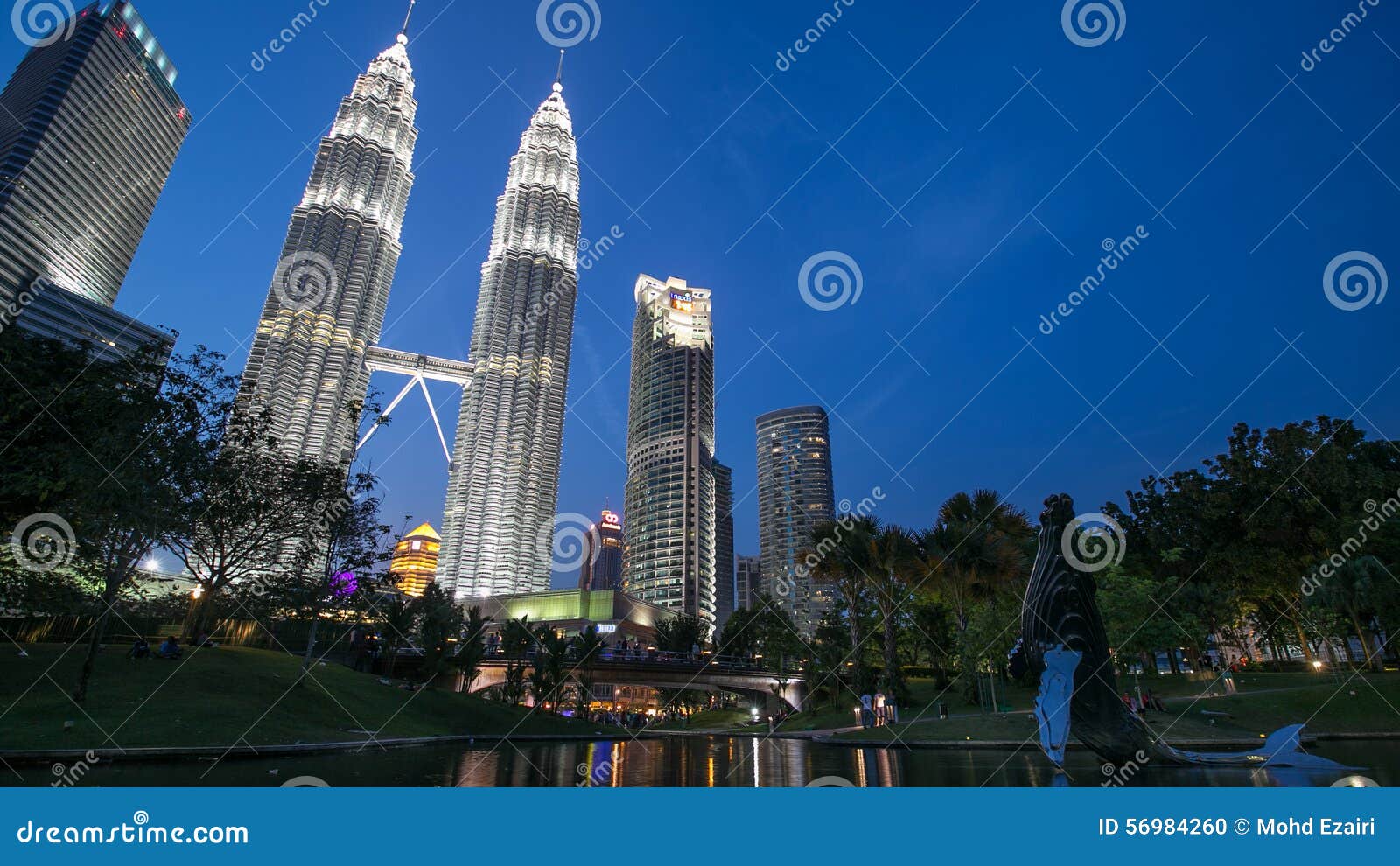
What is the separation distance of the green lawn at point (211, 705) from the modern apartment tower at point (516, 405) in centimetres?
12533

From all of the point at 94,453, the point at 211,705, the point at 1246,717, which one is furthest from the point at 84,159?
the point at 1246,717

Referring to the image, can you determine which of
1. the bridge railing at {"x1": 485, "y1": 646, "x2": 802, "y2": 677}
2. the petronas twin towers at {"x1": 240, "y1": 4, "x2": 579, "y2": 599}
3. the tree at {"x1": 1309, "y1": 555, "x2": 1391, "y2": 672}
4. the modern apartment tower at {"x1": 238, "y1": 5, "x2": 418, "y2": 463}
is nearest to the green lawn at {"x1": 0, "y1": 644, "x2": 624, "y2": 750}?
the bridge railing at {"x1": 485, "y1": 646, "x2": 802, "y2": 677}

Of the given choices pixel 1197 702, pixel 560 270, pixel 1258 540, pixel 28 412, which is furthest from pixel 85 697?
pixel 560 270

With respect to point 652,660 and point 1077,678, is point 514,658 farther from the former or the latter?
point 1077,678

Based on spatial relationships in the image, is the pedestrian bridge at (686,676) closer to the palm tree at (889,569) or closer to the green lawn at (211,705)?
the green lawn at (211,705)

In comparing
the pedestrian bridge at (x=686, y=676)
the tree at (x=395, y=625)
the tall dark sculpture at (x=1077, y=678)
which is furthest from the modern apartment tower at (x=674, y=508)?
the tall dark sculpture at (x=1077, y=678)

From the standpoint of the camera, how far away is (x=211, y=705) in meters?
23.4

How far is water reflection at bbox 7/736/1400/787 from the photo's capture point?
14.7 meters

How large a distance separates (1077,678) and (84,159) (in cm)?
18988

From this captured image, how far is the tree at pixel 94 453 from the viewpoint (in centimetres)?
2277

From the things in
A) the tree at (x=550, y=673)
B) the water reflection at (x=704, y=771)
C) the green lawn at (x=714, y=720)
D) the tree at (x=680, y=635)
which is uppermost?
the tree at (x=680, y=635)

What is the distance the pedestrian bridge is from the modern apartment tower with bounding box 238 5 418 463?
9275 centimetres

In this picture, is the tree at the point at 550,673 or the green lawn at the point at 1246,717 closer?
the green lawn at the point at 1246,717

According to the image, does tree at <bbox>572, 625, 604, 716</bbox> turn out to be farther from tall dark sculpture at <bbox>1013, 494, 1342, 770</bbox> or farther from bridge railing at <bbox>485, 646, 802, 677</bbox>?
tall dark sculpture at <bbox>1013, 494, 1342, 770</bbox>
